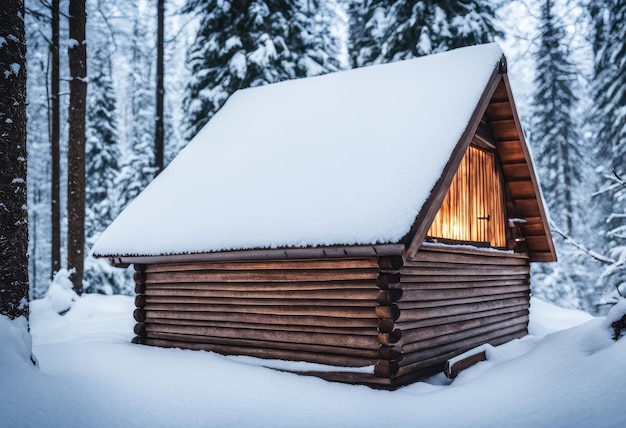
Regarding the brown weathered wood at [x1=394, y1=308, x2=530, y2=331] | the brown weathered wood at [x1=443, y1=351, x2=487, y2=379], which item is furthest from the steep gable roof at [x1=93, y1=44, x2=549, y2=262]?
the brown weathered wood at [x1=443, y1=351, x2=487, y2=379]

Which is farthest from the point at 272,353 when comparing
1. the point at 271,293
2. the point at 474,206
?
the point at 474,206

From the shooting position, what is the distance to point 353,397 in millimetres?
7203

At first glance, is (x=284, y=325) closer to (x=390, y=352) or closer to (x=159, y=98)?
(x=390, y=352)

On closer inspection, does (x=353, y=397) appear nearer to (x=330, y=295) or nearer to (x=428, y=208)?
(x=330, y=295)

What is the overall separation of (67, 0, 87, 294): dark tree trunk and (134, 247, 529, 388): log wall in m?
4.00

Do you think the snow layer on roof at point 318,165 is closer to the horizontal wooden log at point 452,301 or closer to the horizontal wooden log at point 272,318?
the horizontal wooden log at point 272,318

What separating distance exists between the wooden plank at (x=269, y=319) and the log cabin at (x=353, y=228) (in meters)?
0.02

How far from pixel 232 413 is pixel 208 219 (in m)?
4.00

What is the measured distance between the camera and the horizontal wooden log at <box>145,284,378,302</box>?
7969 millimetres

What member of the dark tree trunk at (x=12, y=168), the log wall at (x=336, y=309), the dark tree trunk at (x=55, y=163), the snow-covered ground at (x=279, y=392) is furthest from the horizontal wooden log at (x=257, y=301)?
the dark tree trunk at (x=55, y=163)

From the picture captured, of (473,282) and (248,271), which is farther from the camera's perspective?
(473,282)

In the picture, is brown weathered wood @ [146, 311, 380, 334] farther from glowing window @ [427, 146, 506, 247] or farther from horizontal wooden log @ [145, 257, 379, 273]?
glowing window @ [427, 146, 506, 247]

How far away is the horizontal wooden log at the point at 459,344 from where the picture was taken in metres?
8.33

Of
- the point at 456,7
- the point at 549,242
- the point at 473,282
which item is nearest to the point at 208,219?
the point at 473,282
